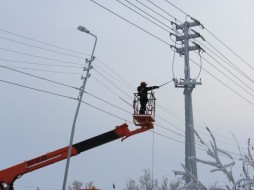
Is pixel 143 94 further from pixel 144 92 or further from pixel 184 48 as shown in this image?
pixel 184 48

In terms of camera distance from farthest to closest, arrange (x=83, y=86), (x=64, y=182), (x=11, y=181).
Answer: (x=83, y=86) → (x=64, y=182) → (x=11, y=181)

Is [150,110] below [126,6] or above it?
below

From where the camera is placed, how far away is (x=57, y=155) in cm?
1402

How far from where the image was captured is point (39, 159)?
1367 centimetres

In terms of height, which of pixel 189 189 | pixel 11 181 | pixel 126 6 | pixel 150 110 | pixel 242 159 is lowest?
pixel 189 189

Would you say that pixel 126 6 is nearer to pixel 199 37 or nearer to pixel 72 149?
pixel 72 149

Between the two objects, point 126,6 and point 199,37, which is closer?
point 126,6

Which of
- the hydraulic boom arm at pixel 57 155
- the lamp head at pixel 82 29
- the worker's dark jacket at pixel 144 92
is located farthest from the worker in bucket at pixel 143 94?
the lamp head at pixel 82 29

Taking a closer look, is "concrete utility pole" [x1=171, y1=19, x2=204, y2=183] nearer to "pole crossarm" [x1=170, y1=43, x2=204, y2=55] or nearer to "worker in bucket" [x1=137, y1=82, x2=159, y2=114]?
"pole crossarm" [x1=170, y1=43, x2=204, y2=55]

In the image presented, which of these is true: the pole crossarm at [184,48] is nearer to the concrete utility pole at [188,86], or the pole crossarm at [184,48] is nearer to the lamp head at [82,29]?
the concrete utility pole at [188,86]

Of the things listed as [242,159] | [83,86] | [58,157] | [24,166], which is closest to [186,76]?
[83,86]

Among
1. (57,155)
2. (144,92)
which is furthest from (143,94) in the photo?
(57,155)

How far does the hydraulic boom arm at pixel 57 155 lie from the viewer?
13141 mm

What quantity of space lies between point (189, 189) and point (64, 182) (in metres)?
13.4
